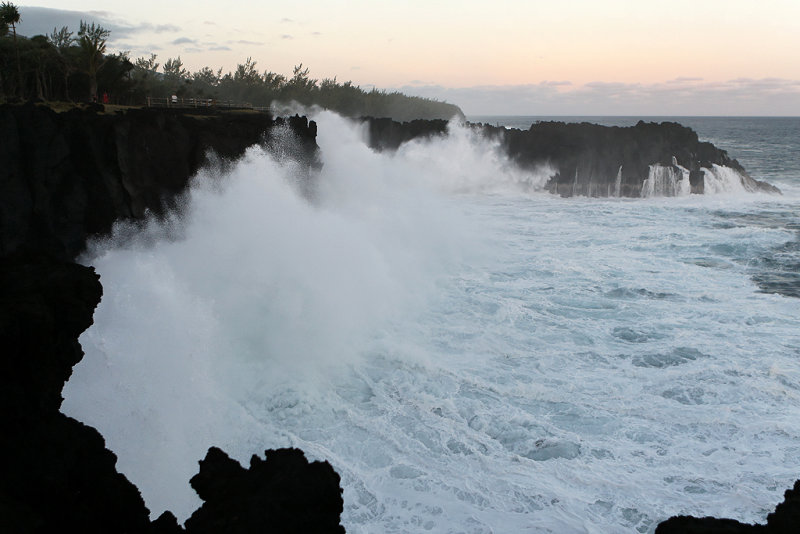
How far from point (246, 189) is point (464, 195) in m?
21.7

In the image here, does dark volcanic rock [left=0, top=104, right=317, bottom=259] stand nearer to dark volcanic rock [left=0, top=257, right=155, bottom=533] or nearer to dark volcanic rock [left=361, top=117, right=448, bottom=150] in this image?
dark volcanic rock [left=0, top=257, right=155, bottom=533]

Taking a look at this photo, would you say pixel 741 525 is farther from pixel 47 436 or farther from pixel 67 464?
pixel 47 436

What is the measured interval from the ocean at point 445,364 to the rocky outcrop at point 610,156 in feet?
57.2

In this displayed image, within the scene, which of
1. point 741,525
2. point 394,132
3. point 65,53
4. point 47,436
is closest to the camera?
point 741,525

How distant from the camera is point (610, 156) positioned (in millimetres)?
42156

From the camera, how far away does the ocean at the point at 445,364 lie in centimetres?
779

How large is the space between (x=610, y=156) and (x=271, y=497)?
42265mm

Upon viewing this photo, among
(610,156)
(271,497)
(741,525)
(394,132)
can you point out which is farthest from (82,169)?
(610,156)

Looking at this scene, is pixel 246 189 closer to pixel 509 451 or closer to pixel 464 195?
pixel 509 451

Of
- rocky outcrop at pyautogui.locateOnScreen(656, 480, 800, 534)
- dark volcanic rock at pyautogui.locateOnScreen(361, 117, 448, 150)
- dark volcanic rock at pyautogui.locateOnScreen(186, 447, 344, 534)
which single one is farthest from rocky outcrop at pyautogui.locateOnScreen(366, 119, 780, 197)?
dark volcanic rock at pyautogui.locateOnScreen(186, 447, 344, 534)

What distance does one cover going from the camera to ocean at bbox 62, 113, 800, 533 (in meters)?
7.79

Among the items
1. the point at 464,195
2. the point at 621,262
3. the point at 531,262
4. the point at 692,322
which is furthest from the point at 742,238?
the point at 464,195

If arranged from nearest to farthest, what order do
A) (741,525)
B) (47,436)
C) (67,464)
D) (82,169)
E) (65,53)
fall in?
(741,525), (67,464), (47,436), (82,169), (65,53)

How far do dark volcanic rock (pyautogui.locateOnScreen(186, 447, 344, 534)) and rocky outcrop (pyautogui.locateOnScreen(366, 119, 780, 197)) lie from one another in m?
39.4
